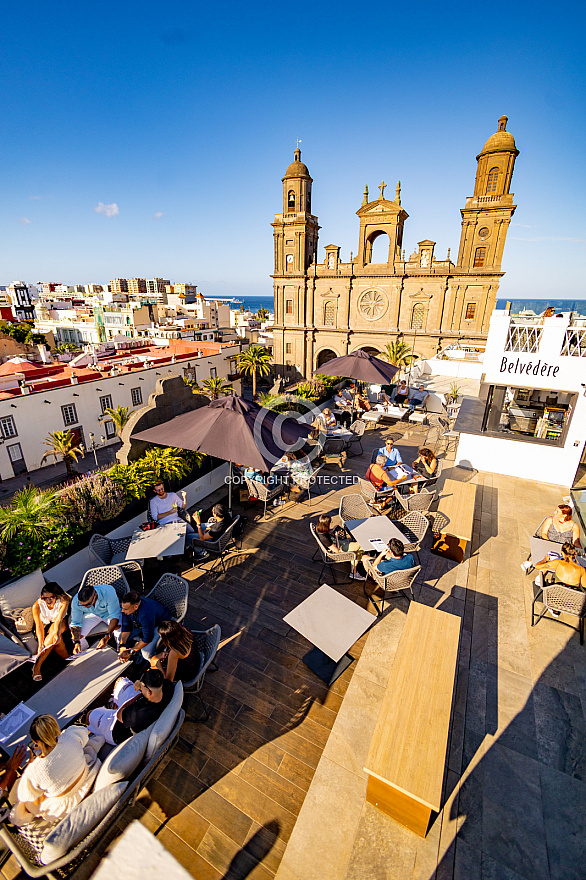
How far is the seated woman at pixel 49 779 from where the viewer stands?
2.81m

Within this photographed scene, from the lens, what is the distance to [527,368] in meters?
9.32

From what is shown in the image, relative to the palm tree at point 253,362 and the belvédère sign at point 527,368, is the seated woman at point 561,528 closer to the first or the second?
the belvédère sign at point 527,368

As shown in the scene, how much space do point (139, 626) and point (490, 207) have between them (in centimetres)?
4403

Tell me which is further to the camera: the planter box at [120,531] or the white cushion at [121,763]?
the planter box at [120,531]

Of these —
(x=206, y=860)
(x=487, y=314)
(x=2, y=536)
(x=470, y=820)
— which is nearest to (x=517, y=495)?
(x=470, y=820)

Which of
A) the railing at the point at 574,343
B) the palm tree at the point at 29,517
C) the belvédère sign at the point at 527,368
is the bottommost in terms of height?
the palm tree at the point at 29,517

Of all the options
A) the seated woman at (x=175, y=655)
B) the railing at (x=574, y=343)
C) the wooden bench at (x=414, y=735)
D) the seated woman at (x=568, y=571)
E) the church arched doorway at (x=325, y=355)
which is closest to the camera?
the wooden bench at (x=414, y=735)

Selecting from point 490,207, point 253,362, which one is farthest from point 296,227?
point 490,207

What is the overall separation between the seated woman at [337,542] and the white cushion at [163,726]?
2.94 meters

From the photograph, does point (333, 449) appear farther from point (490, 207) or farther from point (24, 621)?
point (490, 207)

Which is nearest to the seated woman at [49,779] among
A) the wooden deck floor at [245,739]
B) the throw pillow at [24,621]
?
the wooden deck floor at [245,739]

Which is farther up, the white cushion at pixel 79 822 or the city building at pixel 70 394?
the white cushion at pixel 79 822

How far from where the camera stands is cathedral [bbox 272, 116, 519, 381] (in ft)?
115

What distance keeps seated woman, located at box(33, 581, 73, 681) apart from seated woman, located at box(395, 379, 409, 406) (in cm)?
1412
